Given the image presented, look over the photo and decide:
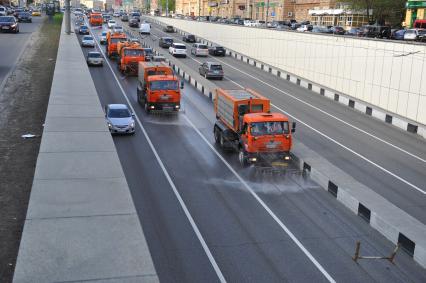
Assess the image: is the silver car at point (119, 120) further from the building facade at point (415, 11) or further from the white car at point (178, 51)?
the building facade at point (415, 11)

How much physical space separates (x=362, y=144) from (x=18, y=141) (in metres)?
16.8

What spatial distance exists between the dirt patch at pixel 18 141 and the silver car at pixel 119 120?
137 inches

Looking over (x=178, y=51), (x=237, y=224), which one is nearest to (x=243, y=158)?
(x=237, y=224)

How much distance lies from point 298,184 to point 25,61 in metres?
37.3

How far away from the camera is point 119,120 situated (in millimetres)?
25469

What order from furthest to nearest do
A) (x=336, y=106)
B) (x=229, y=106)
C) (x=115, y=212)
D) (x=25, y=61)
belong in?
(x=25, y=61) < (x=336, y=106) < (x=229, y=106) < (x=115, y=212)

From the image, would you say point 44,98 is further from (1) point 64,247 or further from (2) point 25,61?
(1) point 64,247

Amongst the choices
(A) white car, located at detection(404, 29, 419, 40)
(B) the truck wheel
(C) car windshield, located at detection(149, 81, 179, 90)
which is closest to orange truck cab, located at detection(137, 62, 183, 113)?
(C) car windshield, located at detection(149, 81, 179, 90)

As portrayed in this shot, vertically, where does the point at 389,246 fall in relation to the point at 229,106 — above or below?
below

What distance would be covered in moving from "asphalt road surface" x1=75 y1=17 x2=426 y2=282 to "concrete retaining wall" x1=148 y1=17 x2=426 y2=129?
14.0 meters

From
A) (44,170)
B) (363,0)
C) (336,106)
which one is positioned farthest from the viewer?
(363,0)

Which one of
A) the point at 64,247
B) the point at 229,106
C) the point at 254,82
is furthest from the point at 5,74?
the point at 64,247

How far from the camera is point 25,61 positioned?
4872 cm

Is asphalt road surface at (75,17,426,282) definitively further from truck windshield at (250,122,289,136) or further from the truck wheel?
truck windshield at (250,122,289,136)
